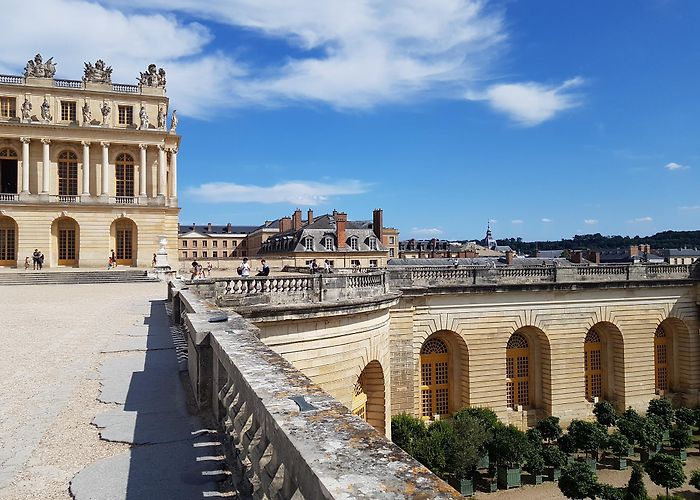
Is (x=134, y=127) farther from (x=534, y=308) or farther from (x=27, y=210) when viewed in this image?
(x=534, y=308)

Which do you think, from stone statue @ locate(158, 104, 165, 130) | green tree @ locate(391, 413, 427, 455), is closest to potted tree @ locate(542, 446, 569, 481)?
green tree @ locate(391, 413, 427, 455)

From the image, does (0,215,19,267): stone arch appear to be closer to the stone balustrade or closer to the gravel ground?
the gravel ground

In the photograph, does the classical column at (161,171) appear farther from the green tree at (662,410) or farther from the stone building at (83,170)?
the green tree at (662,410)

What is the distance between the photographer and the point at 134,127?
117ft

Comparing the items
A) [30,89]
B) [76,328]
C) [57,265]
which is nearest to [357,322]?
[76,328]

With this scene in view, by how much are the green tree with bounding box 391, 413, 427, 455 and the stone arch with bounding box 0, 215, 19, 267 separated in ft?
92.8

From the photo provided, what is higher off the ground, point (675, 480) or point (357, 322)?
point (357, 322)

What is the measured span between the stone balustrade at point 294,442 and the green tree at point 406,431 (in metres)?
14.0

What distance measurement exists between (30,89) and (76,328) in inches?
1231

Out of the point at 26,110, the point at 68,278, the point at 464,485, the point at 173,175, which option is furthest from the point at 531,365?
the point at 26,110

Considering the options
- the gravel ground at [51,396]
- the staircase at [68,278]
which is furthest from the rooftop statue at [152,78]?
the gravel ground at [51,396]

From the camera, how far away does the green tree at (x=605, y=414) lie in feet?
70.7

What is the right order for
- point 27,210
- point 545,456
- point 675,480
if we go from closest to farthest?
point 675,480
point 545,456
point 27,210

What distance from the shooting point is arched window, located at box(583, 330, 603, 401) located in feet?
78.7
